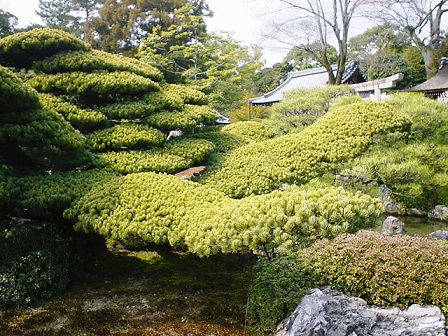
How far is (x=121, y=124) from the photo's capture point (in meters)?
5.77

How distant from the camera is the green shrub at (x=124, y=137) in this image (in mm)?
5453

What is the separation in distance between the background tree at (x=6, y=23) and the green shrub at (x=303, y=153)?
986 inches

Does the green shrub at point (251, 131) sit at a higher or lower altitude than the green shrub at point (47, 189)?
higher

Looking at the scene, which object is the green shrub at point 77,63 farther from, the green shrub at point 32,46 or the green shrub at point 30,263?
the green shrub at point 30,263

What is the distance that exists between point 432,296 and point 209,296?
2868 mm

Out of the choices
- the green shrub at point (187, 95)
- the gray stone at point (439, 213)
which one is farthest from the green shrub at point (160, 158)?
the gray stone at point (439, 213)

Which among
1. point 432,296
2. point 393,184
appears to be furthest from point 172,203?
point 393,184

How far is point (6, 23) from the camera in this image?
79.0 feet

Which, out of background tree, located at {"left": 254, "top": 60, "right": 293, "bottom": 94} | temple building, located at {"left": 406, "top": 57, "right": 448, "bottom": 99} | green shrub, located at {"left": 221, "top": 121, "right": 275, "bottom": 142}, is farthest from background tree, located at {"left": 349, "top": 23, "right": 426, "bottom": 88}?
green shrub, located at {"left": 221, "top": 121, "right": 275, "bottom": 142}

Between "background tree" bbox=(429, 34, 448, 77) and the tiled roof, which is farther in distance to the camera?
"background tree" bbox=(429, 34, 448, 77)

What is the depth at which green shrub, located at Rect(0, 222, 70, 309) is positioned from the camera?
179 inches

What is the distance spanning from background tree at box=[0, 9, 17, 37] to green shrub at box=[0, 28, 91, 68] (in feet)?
73.3

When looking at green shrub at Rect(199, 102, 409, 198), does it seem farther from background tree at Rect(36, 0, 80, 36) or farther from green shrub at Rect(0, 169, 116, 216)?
background tree at Rect(36, 0, 80, 36)

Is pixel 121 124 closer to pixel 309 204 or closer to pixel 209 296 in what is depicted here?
pixel 209 296
